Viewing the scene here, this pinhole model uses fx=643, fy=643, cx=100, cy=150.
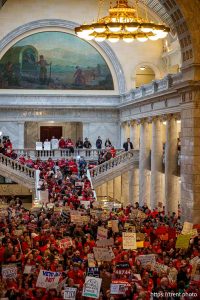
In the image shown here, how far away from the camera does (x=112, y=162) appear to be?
45.7 meters

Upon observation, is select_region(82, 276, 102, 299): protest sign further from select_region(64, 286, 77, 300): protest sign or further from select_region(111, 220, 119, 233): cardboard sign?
select_region(111, 220, 119, 233): cardboard sign

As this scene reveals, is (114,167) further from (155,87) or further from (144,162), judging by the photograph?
(155,87)

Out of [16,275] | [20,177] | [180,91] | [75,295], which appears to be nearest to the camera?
[75,295]

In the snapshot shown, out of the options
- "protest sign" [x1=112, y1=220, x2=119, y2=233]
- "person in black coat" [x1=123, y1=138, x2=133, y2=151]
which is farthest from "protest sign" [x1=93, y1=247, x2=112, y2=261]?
"person in black coat" [x1=123, y1=138, x2=133, y2=151]

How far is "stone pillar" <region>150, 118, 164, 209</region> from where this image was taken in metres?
40.5

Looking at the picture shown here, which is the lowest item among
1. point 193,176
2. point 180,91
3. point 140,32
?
point 193,176

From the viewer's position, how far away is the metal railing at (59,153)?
156 feet

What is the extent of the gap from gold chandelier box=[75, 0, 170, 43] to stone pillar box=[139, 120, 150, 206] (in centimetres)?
1439

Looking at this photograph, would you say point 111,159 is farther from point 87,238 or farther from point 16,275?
point 16,275

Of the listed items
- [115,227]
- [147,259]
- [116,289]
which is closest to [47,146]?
[115,227]

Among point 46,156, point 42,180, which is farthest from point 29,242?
point 46,156

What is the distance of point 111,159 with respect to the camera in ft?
149

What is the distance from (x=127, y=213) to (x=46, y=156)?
1887 centimetres

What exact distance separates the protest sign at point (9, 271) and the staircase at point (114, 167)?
27728 mm
